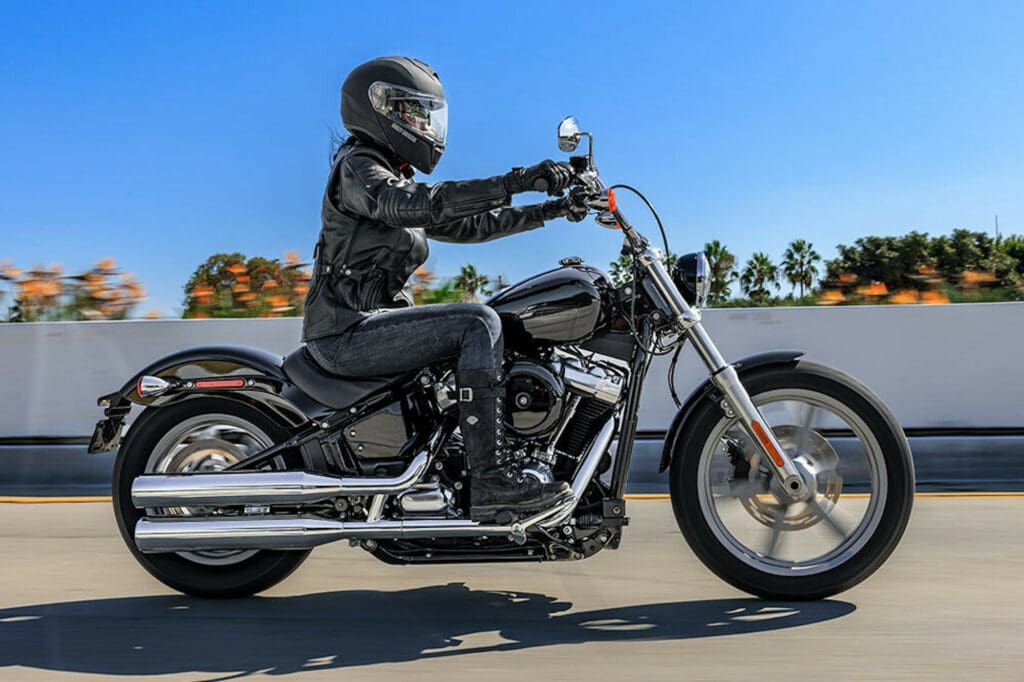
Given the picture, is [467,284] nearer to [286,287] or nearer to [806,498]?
[286,287]

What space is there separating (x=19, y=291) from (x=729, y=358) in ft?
19.6

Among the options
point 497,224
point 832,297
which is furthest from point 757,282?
point 497,224

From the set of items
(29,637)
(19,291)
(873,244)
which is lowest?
(29,637)

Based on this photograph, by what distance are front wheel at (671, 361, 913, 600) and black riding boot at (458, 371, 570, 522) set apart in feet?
1.86

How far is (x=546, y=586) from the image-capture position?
4.69 metres

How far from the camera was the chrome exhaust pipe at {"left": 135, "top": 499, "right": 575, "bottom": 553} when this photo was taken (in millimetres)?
4168

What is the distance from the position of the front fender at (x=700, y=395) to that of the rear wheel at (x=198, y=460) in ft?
4.62

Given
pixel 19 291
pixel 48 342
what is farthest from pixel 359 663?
pixel 19 291

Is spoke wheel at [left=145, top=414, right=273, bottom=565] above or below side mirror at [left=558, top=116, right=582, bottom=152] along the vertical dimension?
below

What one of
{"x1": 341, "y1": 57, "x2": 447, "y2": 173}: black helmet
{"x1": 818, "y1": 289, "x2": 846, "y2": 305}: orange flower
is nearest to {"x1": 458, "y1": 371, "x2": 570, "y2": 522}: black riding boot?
{"x1": 341, "y1": 57, "x2": 447, "y2": 173}: black helmet

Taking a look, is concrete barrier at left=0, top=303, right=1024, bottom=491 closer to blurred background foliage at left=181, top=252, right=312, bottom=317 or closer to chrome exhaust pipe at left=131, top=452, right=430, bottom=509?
blurred background foliage at left=181, top=252, right=312, bottom=317

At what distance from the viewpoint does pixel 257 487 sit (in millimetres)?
4277

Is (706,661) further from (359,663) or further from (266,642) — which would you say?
(266,642)

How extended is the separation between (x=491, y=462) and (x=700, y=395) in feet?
2.68
